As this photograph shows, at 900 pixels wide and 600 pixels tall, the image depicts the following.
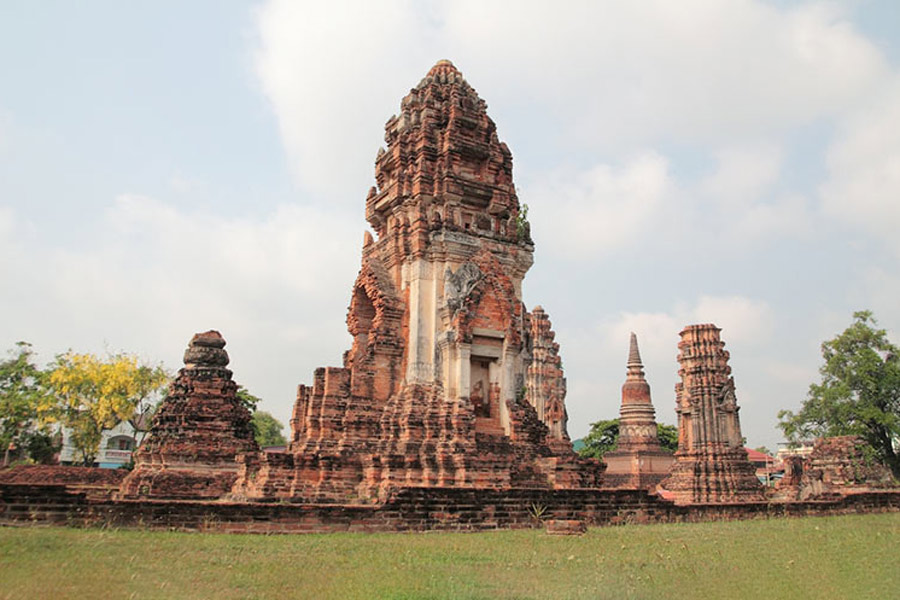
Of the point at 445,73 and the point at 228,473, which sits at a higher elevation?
the point at 445,73

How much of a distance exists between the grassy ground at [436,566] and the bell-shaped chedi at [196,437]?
7258 mm

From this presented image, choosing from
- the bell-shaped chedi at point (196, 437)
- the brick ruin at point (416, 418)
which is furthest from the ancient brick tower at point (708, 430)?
the bell-shaped chedi at point (196, 437)

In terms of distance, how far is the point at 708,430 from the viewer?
23219mm

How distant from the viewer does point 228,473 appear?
688 inches

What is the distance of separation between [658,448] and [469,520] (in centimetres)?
3243

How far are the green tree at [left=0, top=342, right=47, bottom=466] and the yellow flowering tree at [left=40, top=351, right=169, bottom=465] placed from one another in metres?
0.81

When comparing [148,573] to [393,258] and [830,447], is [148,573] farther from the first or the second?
[830,447]

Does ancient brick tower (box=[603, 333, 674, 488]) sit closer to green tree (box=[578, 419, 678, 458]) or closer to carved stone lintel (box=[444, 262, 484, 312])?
green tree (box=[578, 419, 678, 458])

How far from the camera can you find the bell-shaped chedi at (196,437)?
16.8m

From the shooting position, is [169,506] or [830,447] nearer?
[169,506]

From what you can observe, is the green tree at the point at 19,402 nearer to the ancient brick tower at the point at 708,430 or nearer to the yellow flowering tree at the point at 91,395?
the yellow flowering tree at the point at 91,395

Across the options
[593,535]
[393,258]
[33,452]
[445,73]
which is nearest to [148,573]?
[593,535]

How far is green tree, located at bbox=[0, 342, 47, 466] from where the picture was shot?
3359cm

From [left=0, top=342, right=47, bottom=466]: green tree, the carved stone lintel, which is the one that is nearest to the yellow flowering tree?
[left=0, top=342, right=47, bottom=466]: green tree
